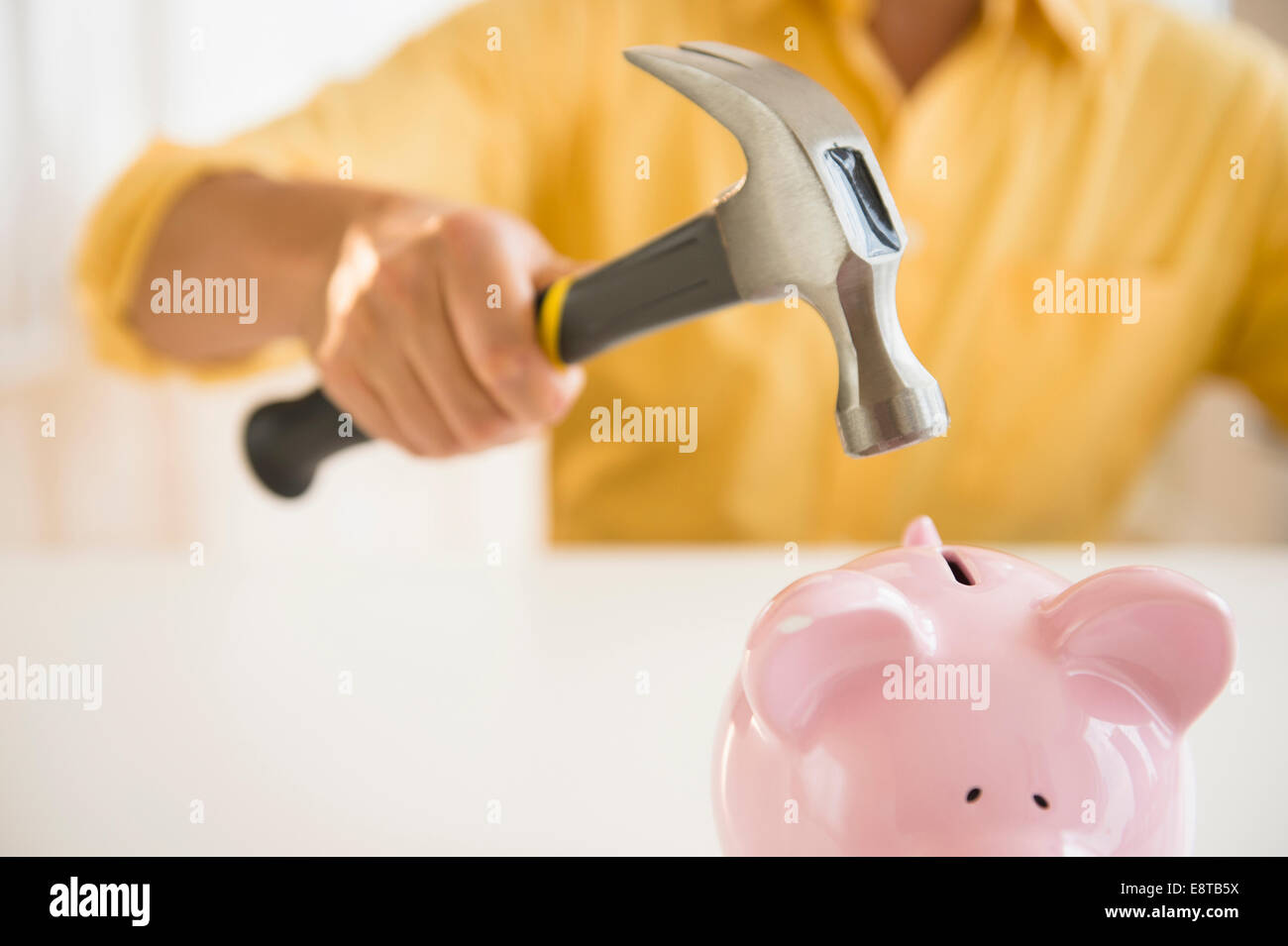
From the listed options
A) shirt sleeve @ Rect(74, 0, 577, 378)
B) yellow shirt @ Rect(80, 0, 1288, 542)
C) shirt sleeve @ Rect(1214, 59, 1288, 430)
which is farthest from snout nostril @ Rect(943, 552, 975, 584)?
shirt sleeve @ Rect(1214, 59, 1288, 430)

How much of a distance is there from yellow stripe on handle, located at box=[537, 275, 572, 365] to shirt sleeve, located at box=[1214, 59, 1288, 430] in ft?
4.15

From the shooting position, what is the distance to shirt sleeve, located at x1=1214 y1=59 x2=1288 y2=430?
154 cm

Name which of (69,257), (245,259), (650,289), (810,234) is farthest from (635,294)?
(69,257)

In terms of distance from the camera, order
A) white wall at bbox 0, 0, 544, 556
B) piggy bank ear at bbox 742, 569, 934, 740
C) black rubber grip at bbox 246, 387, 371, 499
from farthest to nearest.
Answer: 1. white wall at bbox 0, 0, 544, 556
2. black rubber grip at bbox 246, 387, 371, 499
3. piggy bank ear at bbox 742, 569, 934, 740

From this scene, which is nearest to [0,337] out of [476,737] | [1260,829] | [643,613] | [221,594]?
[221,594]

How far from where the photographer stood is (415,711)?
0.83 meters

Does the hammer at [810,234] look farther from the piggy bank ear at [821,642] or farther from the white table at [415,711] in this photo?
the white table at [415,711]

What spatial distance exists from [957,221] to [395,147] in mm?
780

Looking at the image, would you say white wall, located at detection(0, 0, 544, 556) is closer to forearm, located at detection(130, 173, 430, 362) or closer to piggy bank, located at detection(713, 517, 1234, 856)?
forearm, located at detection(130, 173, 430, 362)

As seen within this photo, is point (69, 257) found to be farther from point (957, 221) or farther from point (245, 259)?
point (957, 221)

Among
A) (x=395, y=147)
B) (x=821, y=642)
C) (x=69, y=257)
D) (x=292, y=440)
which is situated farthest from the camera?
(x=69, y=257)

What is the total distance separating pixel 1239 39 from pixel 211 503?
222 cm

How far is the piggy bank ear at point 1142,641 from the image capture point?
446mm

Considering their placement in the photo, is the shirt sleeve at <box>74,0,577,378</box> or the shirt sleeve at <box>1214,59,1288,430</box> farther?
the shirt sleeve at <box>1214,59,1288,430</box>
